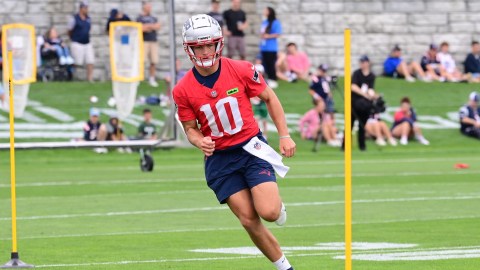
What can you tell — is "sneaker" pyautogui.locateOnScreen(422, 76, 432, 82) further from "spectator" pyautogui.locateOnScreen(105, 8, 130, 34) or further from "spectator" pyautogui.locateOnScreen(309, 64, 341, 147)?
"spectator" pyautogui.locateOnScreen(105, 8, 130, 34)

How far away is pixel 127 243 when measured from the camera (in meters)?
15.4

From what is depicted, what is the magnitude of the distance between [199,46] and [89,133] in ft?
67.6

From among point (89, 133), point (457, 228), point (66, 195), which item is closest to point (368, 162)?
point (89, 133)

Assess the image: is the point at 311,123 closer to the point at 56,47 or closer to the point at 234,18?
the point at 234,18

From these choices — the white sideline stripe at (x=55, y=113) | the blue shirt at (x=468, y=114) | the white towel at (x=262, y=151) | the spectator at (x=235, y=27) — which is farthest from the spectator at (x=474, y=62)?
the white towel at (x=262, y=151)

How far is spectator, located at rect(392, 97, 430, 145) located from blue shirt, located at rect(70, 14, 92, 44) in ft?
28.1

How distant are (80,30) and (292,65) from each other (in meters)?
6.04

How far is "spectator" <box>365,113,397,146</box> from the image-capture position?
33.8 meters

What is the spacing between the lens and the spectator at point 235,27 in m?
38.6

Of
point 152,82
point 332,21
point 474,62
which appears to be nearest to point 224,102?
point 152,82

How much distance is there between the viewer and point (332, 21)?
139ft

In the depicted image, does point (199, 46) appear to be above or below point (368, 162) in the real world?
above

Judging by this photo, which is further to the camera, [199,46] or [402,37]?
[402,37]

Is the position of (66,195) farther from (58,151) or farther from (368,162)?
(58,151)
